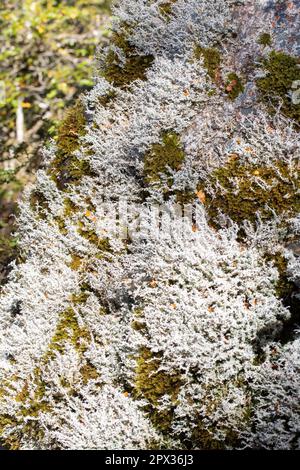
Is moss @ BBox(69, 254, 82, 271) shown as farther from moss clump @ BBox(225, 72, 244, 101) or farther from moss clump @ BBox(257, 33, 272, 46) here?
moss clump @ BBox(257, 33, 272, 46)

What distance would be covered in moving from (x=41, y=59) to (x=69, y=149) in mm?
4829

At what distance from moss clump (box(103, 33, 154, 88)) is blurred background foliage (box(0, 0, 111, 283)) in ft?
11.1

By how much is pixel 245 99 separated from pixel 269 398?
2.57m

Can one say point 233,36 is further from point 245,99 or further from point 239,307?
point 239,307

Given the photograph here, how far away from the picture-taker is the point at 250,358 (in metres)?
3.28

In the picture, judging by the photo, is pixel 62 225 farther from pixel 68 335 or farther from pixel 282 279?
pixel 282 279

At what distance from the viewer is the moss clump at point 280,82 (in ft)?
12.8

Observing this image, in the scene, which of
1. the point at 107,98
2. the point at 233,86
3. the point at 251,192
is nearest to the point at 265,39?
the point at 233,86

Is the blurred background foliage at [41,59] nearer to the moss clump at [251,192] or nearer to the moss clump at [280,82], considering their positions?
the moss clump at [280,82]

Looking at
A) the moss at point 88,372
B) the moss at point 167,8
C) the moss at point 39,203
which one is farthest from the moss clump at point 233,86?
the moss at point 88,372

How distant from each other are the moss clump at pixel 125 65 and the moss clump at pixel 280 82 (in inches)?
55.7
